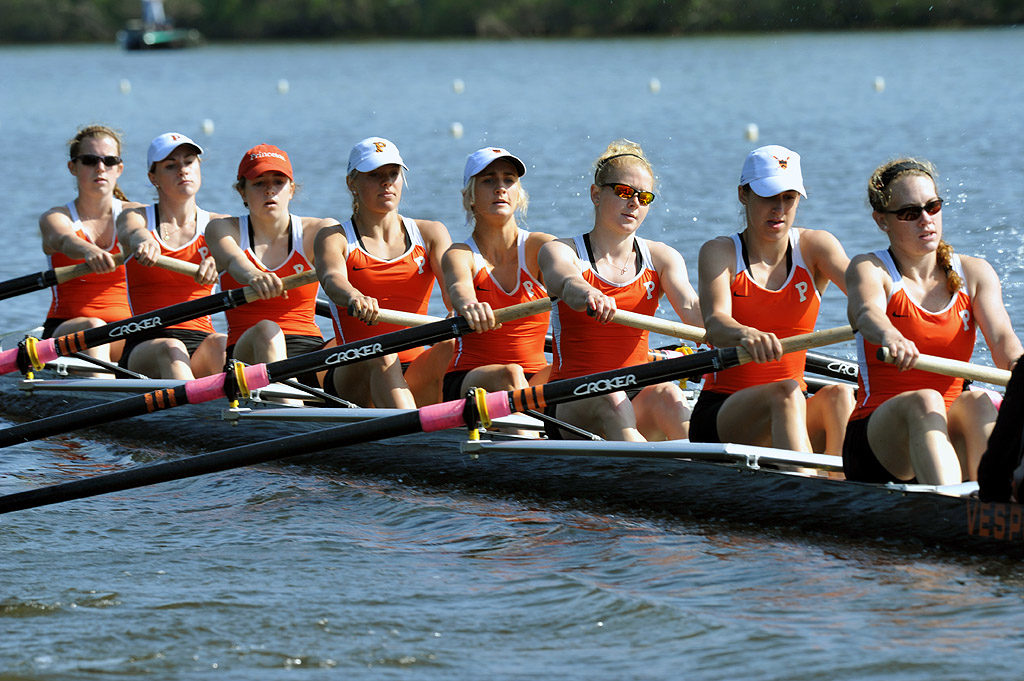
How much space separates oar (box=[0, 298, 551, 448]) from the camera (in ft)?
19.4

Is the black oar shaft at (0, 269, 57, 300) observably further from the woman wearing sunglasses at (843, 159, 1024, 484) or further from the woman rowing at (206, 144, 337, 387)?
the woman wearing sunglasses at (843, 159, 1024, 484)

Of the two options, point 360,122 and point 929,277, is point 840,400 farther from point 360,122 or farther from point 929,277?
point 360,122

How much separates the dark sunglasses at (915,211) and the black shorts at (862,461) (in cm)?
70

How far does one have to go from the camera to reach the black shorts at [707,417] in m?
5.39

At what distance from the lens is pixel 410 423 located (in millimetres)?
5441

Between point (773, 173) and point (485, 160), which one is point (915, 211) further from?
point (485, 160)

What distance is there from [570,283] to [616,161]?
1.71 feet

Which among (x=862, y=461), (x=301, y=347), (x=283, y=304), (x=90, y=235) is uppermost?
(x=90, y=235)

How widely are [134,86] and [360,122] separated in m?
13.8

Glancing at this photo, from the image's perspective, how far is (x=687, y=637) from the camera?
171 inches

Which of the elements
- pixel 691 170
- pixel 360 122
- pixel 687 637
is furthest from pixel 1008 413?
pixel 360 122

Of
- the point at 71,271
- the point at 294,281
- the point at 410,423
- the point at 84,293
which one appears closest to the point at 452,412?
the point at 410,423

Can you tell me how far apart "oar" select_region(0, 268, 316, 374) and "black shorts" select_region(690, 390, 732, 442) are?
213 cm

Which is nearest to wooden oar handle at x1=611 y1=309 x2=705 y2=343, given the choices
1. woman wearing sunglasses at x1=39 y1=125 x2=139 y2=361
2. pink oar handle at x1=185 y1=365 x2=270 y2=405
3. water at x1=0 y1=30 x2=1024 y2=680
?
water at x1=0 y1=30 x2=1024 y2=680
